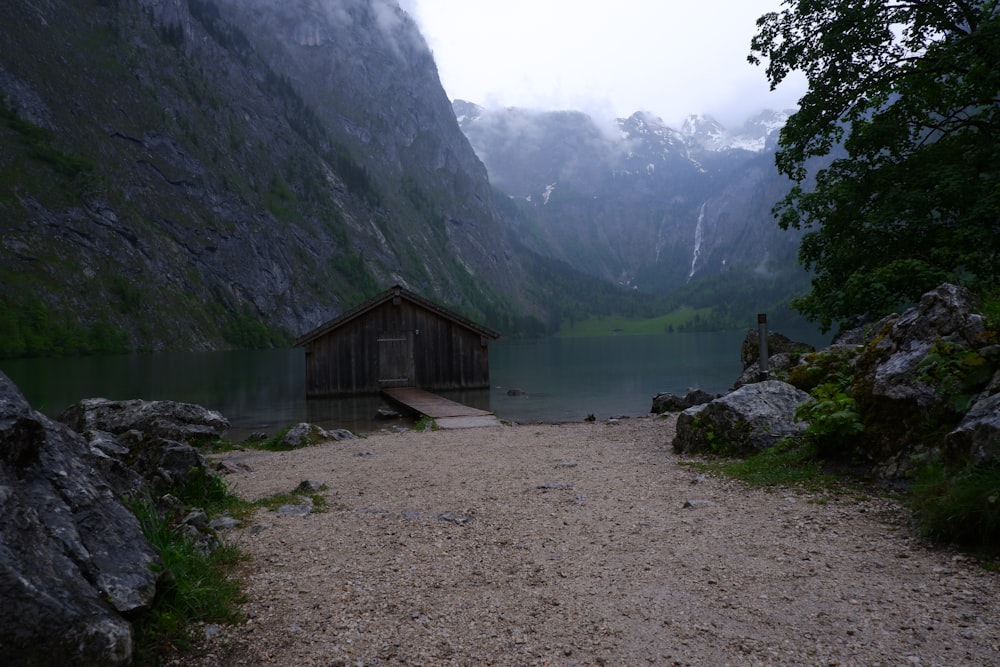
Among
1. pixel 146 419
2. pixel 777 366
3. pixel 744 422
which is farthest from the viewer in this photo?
pixel 777 366

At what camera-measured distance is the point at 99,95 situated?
432 feet

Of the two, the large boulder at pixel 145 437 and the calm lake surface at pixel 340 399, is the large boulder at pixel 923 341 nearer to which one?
the large boulder at pixel 145 437

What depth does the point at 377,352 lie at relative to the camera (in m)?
32.2

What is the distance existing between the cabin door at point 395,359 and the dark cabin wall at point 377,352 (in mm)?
125

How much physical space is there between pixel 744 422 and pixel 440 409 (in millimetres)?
14660

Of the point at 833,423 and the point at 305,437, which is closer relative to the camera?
the point at 833,423

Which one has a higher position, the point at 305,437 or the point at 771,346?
the point at 771,346

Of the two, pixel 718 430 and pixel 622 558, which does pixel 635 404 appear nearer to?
pixel 718 430

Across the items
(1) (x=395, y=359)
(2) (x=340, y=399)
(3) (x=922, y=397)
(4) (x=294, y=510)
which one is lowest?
(4) (x=294, y=510)

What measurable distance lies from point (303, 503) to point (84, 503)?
13.3ft

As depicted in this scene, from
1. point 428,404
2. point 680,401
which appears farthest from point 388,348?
point 680,401

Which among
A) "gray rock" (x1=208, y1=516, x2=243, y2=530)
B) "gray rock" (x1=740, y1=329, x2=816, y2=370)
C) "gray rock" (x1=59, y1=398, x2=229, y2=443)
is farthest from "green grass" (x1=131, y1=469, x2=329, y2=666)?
"gray rock" (x1=740, y1=329, x2=816, y2=370)

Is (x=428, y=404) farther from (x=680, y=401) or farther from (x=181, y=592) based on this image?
(x=181, y=592)

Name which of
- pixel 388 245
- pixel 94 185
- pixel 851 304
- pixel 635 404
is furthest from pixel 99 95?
pixel 851 304
